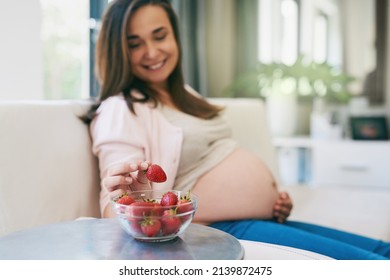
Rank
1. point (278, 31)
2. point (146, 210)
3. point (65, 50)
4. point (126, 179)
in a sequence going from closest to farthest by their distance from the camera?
point (146, 210)
point (126, 179)
point (65, 50)
point (278, 31)

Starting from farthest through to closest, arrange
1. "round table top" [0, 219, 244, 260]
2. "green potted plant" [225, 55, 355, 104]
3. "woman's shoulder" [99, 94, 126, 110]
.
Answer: "green potted plant" [225, 55, 355, 104] → "woman's shoulder" [99, 94, 126, 110] → "round table top" [0, 219, 244, 260]

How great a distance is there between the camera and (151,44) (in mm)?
959

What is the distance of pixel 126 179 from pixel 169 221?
120 mm

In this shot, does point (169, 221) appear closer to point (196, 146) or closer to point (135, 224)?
point (135, 224)

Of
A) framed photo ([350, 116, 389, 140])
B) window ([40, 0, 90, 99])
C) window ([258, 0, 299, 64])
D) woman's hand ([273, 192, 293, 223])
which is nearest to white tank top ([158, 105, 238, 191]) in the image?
woman's hand ([273, 192, 293, 223])

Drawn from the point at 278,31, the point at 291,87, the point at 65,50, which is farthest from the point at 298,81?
the point at 65,50

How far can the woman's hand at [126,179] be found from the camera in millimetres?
602

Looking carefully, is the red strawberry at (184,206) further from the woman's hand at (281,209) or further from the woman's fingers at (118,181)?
the woman's hand at (281,209)

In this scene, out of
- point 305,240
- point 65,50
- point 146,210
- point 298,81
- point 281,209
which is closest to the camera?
point 146,210

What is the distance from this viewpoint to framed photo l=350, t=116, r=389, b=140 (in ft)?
7.00

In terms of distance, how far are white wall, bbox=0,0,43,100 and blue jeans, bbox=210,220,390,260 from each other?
45 cm

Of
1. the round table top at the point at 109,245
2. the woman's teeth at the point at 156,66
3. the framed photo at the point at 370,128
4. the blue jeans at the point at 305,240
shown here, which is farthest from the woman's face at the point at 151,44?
the framed photo at the point at 370,128

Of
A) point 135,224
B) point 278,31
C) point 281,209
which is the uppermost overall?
point 278,31

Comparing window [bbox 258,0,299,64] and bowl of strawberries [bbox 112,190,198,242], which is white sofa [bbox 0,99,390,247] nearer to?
bowl of strawberries [bbox 112,190,198,242]
